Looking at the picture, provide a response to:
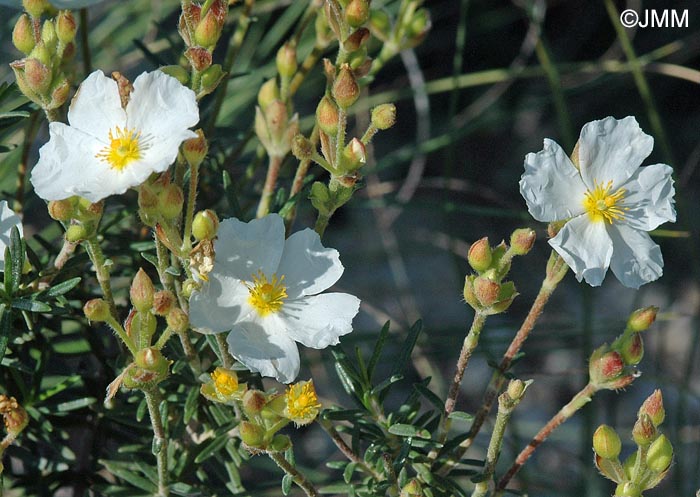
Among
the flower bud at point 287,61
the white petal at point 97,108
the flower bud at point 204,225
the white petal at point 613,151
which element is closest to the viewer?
the flower bud at point 204,225

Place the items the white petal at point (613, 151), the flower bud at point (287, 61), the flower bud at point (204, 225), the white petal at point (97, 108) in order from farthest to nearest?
the flower bud at point (287, 61) → the white petal at point (613, 151) → the white petal at point (97, 108) → the flower bud at point (204, 225)

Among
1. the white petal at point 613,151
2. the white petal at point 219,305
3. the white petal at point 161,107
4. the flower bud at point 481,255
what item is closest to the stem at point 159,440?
the white petal at point 219,305

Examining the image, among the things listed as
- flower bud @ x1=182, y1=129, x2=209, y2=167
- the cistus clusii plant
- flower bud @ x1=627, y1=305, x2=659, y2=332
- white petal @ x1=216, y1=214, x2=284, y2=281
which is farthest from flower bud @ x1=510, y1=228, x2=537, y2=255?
flower bud @ x1=182, y1=129, x2=209, y2=167

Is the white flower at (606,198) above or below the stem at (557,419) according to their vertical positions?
above

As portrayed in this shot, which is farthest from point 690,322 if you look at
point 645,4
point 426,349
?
point 426,349

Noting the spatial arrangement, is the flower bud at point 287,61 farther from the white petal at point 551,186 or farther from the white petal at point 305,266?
the white petal at point 551,186

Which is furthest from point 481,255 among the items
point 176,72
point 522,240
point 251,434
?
point 176,72

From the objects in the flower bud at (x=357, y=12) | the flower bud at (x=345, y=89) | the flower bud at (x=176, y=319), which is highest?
the flower bud at (x=357, y=12)

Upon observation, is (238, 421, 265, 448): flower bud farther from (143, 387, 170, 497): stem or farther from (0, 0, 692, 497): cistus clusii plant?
(143, 387, 170, 497): stem

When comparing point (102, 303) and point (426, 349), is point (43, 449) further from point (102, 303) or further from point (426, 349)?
point (426, 349)
